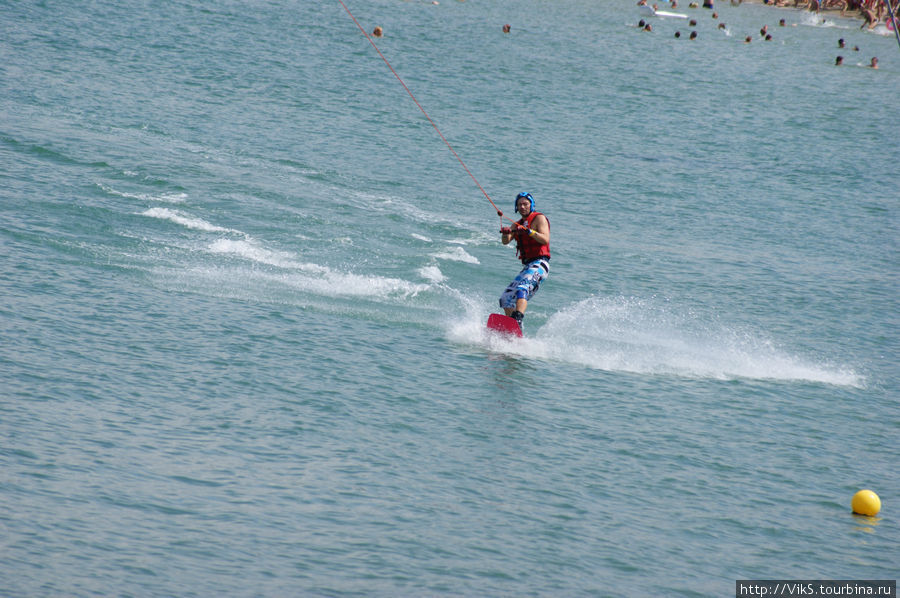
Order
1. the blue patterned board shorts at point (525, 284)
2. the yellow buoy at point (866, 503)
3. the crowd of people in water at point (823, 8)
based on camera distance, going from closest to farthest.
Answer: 1. the yellow buoy at point (866, 503)
2. the blue patterned board shorts at point (525, 284)
3. the crowd of people in water at point (823, 8)

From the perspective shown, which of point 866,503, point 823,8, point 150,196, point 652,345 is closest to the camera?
point 866,503

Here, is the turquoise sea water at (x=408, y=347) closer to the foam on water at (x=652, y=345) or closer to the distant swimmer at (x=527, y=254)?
the foam on water at (x=652, y=345)

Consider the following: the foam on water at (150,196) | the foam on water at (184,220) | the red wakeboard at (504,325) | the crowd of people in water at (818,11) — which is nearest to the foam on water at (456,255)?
the foam on water at (184,220)

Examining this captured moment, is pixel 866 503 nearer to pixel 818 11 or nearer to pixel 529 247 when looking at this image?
pixel 529 247

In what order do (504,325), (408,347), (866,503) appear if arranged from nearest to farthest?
(866,503) → (408,347) → (504,325)

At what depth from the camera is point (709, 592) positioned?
27.1 feet

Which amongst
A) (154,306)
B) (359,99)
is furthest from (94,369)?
(359,99)

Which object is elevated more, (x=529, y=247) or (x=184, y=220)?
(x=529, y=247)

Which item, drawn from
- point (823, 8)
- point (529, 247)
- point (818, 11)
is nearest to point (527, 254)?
point (529, 247)

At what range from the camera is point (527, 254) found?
562 inches

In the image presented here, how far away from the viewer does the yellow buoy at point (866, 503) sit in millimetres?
10039

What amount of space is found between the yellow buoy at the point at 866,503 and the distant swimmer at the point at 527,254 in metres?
5.03

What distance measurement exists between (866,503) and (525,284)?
215 inches

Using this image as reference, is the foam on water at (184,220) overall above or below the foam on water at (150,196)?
below
